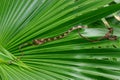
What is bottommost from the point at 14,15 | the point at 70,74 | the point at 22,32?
the point at 70,74

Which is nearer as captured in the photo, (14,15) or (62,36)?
(62,36)

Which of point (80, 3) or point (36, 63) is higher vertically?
point (80, 3)

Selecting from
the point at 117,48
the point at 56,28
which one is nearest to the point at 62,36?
the point at 56,28

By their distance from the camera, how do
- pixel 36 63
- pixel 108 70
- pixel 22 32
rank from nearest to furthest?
pixel 108 70, pixel 36 63, pixel 22 32

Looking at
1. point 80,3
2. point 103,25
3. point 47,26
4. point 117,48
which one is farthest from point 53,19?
point 117,48

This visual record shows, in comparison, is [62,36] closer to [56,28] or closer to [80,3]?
[56,28]

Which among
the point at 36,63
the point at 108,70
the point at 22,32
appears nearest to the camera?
the point at 108,70

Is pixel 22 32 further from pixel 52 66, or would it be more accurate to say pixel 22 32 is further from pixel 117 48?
pixel 117 48
